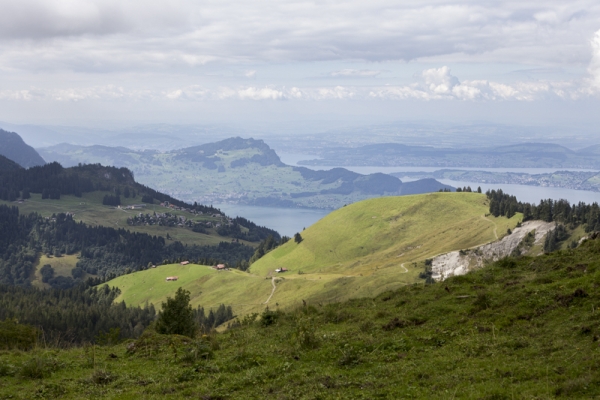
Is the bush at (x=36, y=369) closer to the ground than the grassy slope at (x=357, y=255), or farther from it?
farther from it

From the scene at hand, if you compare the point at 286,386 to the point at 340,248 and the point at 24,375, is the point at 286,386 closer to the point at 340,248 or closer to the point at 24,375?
the point at 24,375

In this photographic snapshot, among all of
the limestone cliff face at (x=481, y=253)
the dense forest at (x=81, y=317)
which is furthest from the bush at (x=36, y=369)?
the limestone cliff face at (x=481, y=253)

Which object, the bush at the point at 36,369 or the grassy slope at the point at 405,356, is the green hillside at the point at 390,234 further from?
the bush at the point at 36,369

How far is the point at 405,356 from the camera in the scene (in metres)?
17.0

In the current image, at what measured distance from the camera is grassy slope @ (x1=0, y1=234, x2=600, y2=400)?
13.7m

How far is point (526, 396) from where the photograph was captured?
11.9m

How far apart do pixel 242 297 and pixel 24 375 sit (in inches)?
4576

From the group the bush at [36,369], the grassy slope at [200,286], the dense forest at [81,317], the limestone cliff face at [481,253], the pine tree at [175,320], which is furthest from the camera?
the grassy slope at [200,286]

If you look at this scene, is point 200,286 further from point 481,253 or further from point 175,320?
point 175,320

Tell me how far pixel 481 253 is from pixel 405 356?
100 metres

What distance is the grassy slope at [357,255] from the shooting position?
107 meters

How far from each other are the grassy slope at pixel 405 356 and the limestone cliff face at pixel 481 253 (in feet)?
266

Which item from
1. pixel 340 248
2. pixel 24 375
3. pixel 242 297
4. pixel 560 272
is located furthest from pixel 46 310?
pixel 560 272

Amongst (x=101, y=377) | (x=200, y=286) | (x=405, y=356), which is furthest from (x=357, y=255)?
(x=101, y=377)
